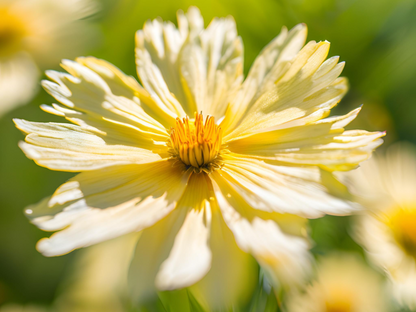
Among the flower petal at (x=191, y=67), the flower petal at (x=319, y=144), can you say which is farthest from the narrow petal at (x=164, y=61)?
the flower petal at (x=319, y=144)

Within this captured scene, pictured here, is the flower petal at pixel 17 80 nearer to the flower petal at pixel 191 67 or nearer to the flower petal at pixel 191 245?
the flower petal at pixel 191 67

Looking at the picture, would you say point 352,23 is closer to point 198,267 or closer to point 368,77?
point 368,77

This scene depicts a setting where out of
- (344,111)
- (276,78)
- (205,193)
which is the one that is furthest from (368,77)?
(205,193)

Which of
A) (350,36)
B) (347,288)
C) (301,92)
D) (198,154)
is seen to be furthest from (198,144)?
(350,36)

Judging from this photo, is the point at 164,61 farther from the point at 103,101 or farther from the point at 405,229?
the point at 405,229

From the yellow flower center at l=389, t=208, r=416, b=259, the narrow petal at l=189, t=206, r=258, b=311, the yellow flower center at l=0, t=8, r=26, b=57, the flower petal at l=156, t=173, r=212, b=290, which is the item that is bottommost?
the yellow flower center at l=389, t=208, r=416, b=259

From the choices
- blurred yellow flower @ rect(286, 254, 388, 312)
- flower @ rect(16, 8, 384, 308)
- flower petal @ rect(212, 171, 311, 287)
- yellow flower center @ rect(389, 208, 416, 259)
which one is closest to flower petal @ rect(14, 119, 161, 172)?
flower @ rect(16, 8, 384, 308)

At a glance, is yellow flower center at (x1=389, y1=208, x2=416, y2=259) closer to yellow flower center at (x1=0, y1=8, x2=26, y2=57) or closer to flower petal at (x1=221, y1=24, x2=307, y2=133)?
flower petal at (x1=221, y1=24, x2=307, y2=133)
